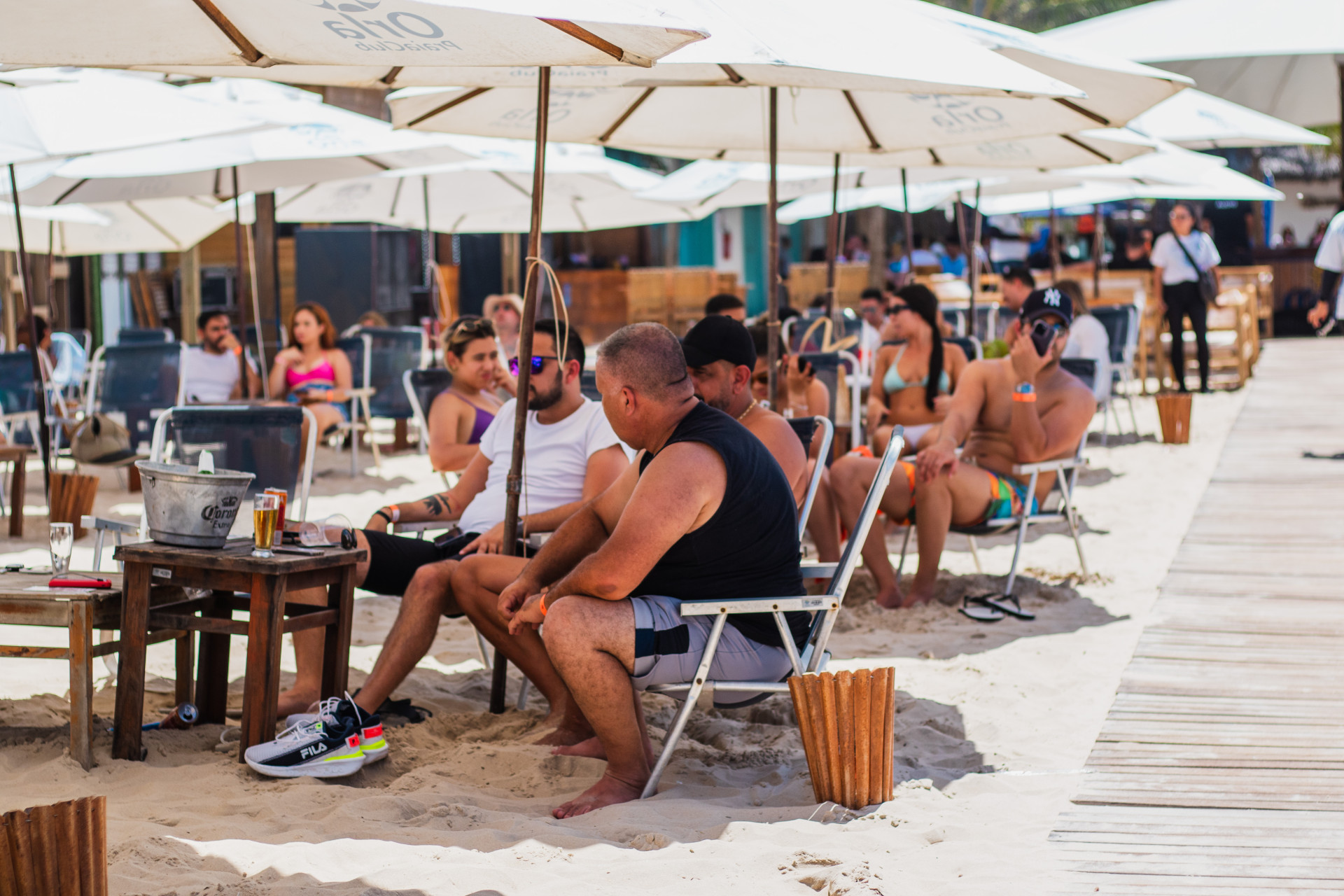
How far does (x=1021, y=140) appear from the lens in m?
6.17

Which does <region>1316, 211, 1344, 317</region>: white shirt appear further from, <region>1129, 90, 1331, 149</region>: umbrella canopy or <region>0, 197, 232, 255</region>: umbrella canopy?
<region>0, 197, 232, 255</region>: umbrella canopy

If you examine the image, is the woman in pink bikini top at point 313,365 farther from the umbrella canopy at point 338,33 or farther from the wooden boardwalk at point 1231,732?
the umbrella canopy at point 338,33

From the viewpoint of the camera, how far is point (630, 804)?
318 centimetres

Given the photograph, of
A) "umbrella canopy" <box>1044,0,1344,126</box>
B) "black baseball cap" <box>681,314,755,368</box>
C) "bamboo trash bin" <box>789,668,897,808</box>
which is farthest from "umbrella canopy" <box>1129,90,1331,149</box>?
"bamboo trash bin" <box>789,668,897,808</box>

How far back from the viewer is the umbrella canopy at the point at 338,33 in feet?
9.04

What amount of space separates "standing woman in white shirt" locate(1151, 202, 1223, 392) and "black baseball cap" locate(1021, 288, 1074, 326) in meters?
7.57

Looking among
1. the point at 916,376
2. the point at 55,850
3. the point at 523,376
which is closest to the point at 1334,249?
the point at 916,376

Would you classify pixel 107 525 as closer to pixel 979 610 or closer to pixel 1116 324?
pixel 979 610

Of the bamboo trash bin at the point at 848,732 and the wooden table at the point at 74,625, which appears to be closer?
the bamboo trash bin at the point at 848,732

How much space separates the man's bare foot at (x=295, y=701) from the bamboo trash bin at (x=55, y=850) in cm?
163

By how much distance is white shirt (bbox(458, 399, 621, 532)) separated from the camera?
4383 millimetres

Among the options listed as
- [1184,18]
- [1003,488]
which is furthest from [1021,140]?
[1184,18]

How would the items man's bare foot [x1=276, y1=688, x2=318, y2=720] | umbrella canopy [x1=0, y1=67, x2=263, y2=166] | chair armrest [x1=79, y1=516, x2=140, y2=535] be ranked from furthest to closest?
umbrella canopy [x1=0, y1=67, x2=263, y2=166] → chair armrest [x1=79, y1=516, x2=140, y2=535] → man's bare foot [x1=276, y1=688, x2=318, y2=720]

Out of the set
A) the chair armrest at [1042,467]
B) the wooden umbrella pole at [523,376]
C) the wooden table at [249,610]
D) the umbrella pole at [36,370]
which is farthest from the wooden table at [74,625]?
the umbrella pole at [36,370]
